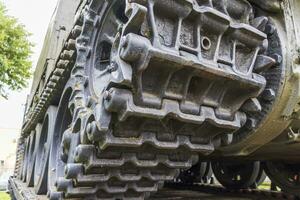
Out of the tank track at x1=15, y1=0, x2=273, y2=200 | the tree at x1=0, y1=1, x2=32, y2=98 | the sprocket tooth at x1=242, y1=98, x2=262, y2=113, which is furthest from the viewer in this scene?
the tree at x1=0, y1=1, x2=32, y2=98

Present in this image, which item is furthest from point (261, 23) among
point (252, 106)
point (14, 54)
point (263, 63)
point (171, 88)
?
point (14, 54)

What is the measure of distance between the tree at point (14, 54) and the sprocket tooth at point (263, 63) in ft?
43.8

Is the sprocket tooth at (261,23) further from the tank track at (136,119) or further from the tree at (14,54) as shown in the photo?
the tree at (14,54)

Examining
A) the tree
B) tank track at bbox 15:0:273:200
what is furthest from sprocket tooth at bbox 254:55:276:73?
the tree

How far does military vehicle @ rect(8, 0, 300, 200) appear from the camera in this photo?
1305 millimetres

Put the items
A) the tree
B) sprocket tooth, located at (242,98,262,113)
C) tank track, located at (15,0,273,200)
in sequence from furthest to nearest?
1. the tree
2. sprocket tooth, located at (242,98,262,113)
3. tank track, located at (15,0,273,200)

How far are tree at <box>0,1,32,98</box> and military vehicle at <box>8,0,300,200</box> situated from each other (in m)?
12.7

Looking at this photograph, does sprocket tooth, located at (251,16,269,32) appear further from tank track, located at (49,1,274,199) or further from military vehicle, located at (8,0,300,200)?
tank track, located at (49,1,274,199)

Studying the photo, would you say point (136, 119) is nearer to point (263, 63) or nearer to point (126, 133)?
point (126, 133)

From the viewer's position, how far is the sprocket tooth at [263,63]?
5.28 feet

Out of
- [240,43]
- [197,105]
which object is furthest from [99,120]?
[240,43]

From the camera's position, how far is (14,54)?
14125 mm

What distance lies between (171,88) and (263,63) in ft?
1.56

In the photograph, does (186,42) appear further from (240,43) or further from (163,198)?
(163,198)
